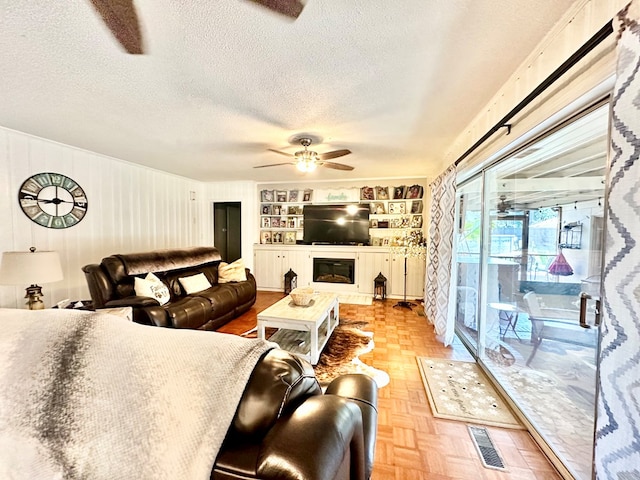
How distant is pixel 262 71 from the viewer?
1664mm

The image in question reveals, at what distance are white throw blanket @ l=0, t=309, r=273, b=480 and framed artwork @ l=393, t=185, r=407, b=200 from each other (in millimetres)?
4772

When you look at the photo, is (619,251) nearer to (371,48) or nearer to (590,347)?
(590,347)

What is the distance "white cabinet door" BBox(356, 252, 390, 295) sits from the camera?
198 inches

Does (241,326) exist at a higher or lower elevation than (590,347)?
lower

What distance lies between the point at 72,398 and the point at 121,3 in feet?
4.51

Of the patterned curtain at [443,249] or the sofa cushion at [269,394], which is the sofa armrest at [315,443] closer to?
the sofa cushion at [269,394]

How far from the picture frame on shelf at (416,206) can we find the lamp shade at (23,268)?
507cm

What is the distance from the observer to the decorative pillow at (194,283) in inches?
136

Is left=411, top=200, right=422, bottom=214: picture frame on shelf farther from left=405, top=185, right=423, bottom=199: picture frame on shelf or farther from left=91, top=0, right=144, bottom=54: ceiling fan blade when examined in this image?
left=91, top=0, right=144, bottom=54: ceiling fan blade

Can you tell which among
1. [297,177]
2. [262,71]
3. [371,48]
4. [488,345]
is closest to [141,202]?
[297,177]

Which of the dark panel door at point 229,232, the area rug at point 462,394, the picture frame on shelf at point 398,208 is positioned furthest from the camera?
the dark panel door at point 229,232

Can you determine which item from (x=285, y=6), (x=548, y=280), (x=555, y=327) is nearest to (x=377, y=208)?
(x=548, y=280)

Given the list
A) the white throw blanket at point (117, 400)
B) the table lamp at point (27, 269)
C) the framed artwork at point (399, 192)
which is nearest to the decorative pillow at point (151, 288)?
the table lamp at point (27, 269)

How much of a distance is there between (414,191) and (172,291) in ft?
14.2
